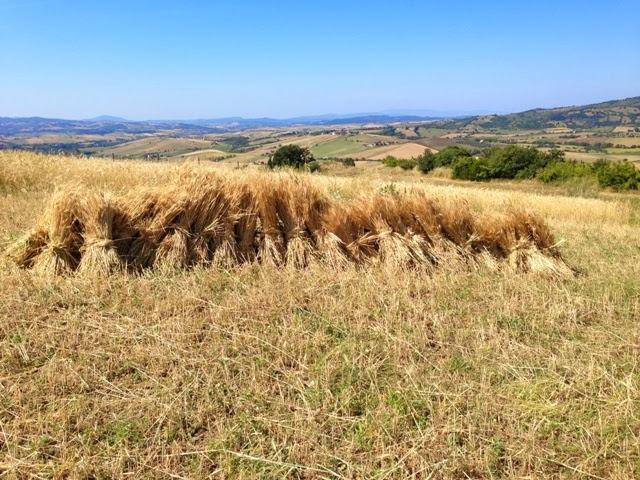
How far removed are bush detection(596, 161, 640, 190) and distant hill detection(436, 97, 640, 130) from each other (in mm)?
99890

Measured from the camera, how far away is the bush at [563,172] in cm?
3338

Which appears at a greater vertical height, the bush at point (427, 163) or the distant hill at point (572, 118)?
the distant hill at point (572, 118)

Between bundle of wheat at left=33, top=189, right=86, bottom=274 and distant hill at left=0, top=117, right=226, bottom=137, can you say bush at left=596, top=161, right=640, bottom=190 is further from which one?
distant hill at left=0, top=117, right=226, bottom=137

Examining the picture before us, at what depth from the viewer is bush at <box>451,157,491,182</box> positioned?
37938mm

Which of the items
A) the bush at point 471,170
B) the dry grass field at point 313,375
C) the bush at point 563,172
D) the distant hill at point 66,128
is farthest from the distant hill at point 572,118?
the dry grass field at point 313,375

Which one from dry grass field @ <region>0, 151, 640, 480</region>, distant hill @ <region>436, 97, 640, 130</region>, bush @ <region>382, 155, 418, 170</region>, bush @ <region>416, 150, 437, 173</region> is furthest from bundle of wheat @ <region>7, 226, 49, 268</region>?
distant hill @ <region>436, 97, 640, 130</region>

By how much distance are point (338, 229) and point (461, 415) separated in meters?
2.94

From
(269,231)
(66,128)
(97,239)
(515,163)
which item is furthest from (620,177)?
(66,128)

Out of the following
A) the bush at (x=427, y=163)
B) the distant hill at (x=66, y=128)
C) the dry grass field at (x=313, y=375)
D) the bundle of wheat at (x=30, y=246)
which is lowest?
the dry grass field at (x=313, y=375)

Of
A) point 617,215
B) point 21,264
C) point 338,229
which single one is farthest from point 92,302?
point 617,215

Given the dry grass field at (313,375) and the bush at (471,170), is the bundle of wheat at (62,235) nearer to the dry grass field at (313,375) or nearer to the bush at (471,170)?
the dry grass field at (313,375)

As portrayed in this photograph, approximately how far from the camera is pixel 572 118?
434ft

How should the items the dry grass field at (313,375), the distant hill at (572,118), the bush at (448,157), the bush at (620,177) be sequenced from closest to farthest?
the dry grass field at (313,375), the bush at (620,177), the bush at (448,157), the distant hill at (572,118)

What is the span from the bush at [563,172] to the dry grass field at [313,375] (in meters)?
34.2
